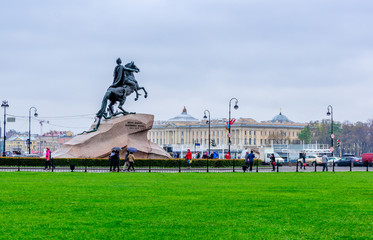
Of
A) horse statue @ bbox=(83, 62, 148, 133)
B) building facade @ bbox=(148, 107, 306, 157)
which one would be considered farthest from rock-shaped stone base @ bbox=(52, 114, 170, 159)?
building facade @ bbox=(148, 107, 306, 157)

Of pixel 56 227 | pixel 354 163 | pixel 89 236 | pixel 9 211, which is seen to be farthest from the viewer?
pixel 354 163

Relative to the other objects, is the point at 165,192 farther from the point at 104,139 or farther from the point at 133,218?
the point at 104,139

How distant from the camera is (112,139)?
37.3 m

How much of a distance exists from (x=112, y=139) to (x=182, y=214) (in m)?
26.0

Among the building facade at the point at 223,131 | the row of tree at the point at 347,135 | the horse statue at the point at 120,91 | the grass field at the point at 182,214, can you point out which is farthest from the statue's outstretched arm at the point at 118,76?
the building facade at the point at 223,131

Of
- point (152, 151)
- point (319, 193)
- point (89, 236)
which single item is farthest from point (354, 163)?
point (89, 236)

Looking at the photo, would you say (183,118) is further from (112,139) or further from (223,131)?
(112,139)

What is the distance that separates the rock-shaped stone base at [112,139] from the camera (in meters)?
36.9

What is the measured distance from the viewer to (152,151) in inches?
1517

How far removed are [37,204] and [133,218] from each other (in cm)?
298

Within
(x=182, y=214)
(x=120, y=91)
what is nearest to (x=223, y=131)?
(x=120, y=91)

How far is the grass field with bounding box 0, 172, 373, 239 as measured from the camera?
946 centimetres

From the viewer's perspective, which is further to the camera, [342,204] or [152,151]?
[152,151]

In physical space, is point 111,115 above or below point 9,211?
above
